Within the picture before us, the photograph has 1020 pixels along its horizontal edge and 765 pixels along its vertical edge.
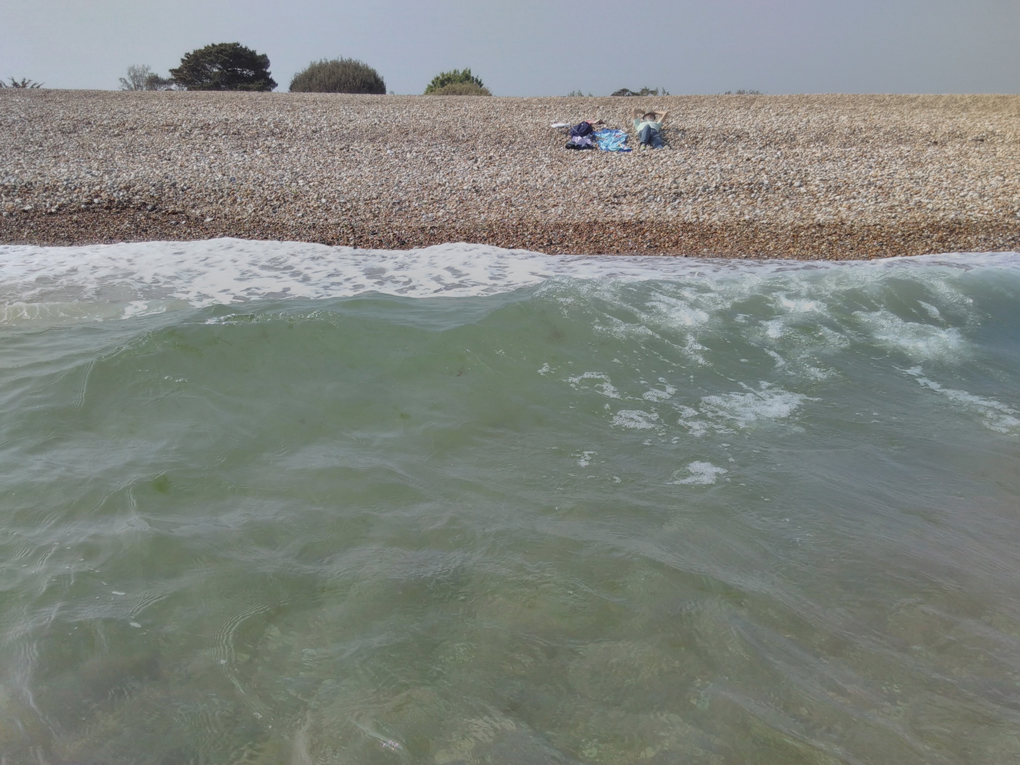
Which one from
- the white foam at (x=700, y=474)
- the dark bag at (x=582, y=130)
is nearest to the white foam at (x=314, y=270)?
the white foam at (x=700, y=474)

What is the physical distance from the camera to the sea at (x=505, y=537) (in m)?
2.28

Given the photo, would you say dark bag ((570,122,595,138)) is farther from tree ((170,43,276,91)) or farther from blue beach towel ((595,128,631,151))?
tree ((170,43,276,91))

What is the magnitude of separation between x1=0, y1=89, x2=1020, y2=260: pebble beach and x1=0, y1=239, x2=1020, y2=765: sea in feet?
11.1

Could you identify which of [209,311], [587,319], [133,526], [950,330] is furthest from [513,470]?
[950,330]

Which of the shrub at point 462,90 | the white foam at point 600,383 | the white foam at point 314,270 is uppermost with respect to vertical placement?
the shrub at point 462,90

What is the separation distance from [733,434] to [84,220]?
9004 mm

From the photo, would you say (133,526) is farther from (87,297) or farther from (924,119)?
(924,119)

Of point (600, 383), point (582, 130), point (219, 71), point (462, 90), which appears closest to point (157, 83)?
point (219, 71)

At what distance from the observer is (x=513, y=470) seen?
148 inches

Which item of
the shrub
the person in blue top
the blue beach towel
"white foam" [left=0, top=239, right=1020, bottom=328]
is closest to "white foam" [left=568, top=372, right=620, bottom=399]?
"white foam" [left=0, top=239, right=1020, bottom=328]

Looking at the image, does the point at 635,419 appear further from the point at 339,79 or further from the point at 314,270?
the point at 339,79

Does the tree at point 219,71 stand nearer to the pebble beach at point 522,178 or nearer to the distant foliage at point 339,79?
the distant foliage at point 339,79

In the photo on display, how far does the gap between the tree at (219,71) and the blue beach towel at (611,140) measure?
18.4 m

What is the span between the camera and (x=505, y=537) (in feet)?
10.4
